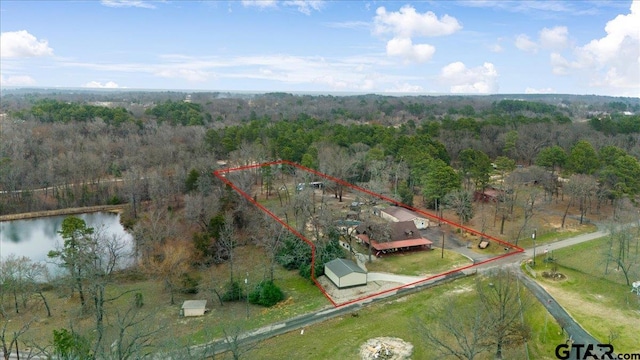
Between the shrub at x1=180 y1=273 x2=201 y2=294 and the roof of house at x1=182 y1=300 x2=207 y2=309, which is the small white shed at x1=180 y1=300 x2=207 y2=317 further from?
the shrub at x1=180 y1=273 x2=201 y2=294

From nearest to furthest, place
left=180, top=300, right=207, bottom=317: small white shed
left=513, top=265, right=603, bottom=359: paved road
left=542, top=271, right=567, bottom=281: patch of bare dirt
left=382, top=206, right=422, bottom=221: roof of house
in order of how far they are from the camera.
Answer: left=513, top=265, right=603, bottom=359: paved road
left=180, top=300, right=207, bottom=317: small white shed
left=542, top=271, right=567, bottom=281: patch of bare dirt
left=382, top=206, right=422, bottom=221: roof of house

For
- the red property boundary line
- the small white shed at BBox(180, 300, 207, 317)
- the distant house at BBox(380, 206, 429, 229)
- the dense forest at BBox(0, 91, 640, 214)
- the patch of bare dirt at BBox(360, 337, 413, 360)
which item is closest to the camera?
the patch of bare dirt at BBox(360, 337, 413, 360)

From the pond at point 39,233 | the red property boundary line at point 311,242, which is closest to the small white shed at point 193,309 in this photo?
the red property boundary line at point 311,242

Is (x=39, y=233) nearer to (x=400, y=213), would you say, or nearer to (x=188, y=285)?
(x=188, y=285)

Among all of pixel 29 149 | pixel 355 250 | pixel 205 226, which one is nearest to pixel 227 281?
pixel 205 226

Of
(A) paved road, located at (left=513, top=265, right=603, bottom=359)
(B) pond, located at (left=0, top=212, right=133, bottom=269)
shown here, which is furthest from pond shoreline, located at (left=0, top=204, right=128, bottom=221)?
(A) paved road, located at (left=513, top=265, right=603, bottom=359)

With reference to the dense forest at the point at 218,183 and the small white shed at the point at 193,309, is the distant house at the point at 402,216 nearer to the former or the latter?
the dense forest at the point at 218,183

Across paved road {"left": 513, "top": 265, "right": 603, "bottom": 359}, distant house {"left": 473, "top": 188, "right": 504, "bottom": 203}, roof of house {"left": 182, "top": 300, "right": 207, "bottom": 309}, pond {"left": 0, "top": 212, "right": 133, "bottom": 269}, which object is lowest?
pond {"left": 0, "top": 212, "right": 133, "bottom": 269}

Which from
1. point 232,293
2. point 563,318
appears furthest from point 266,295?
point 563,318
